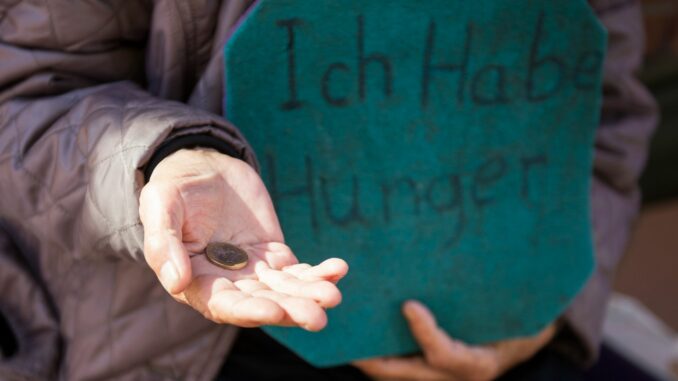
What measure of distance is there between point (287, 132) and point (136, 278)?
241 millimetres

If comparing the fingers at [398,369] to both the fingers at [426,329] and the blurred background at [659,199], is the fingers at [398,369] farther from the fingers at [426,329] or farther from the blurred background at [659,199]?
the blurred background at [659,199]

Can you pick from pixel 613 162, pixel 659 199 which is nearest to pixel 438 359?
pixel 613 162

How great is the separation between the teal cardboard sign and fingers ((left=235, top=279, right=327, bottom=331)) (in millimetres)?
320

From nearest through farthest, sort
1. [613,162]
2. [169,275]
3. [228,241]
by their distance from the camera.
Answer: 1. [169,275]
2. [228,241]
3. [613,162]

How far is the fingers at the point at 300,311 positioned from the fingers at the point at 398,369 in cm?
47

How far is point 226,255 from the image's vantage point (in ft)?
2.24

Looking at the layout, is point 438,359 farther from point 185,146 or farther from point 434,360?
point 185,146

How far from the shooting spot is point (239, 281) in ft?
2.18

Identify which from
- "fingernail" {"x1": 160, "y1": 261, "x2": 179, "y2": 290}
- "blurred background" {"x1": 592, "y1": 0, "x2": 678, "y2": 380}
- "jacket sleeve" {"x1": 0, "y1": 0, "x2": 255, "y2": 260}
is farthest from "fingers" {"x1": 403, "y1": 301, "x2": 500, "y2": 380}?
"blurred background" {"x1": 592, "y1": 0, "x2": 678, "y2": 380}

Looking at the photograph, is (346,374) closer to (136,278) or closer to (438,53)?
(136,278)

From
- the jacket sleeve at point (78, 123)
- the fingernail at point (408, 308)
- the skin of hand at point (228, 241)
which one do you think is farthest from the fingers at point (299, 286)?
the fingernail at point (408, 308)

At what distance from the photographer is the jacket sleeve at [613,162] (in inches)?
46.2

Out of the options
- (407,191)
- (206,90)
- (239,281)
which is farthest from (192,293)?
(407,191)

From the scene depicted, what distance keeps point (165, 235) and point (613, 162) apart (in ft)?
2.66
